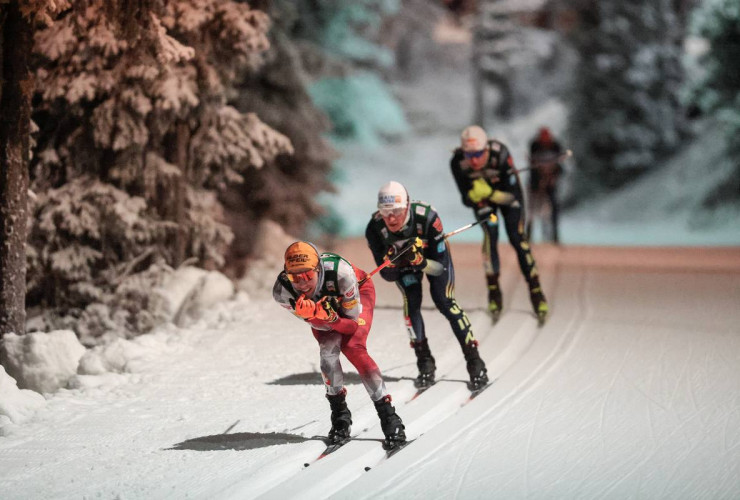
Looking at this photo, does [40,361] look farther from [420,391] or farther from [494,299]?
[494,299]

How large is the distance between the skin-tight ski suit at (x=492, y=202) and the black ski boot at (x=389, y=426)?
4.53 m

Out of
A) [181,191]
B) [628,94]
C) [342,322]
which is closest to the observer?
[342,322]

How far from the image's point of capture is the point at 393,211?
842 centimetres

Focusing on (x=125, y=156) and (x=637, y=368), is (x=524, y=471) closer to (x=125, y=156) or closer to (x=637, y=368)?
(x=637, y=368)

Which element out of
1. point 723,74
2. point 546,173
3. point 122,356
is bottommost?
point 122,356

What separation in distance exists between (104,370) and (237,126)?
18.0 feet

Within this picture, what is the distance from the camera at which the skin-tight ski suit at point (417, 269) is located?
879 centimetres

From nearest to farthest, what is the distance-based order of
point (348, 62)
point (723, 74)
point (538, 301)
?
1. point (538, 301)
2. point (348, 62)
3. point (723, 74)

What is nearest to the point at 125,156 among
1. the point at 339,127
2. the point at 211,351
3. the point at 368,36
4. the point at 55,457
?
the point at 211,351

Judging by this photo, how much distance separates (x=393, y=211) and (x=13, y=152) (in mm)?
4696

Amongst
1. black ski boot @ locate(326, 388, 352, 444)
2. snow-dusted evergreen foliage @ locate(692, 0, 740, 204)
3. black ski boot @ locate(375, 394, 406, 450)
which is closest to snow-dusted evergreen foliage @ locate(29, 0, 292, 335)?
black ski boot @ locate(326, 388, 352, 444)

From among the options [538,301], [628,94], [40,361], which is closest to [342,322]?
[40,361]

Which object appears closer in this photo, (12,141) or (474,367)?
(474,367)

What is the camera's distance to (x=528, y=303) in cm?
1320
